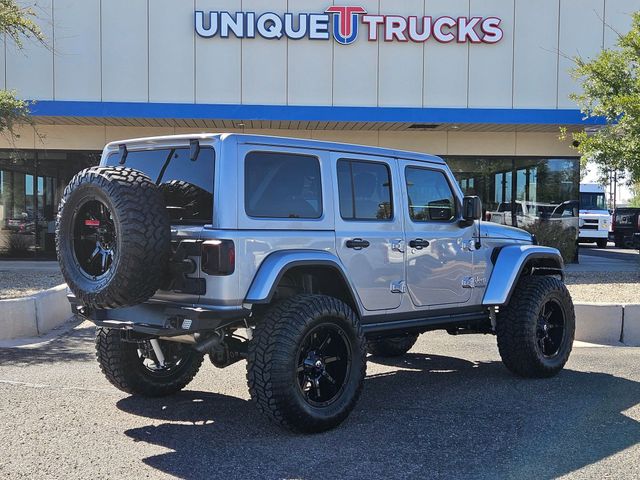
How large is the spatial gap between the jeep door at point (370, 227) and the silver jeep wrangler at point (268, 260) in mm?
12

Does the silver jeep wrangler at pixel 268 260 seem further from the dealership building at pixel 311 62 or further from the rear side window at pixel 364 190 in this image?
the dealership building at pixel 311 62

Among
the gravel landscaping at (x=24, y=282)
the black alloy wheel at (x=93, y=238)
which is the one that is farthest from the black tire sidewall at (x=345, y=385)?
the gravel landscaping at (x=24, y=282)

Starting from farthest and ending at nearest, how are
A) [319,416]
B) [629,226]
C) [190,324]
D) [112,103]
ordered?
[629,226] → [112,103] → [319,416] → [190,324]

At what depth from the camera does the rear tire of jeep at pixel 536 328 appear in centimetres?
609

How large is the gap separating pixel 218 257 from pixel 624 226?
1109 inches

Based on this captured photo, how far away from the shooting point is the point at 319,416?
14.8 feet

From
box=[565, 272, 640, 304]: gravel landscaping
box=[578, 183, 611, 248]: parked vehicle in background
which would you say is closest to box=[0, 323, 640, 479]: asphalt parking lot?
box=[565, 272, 640, 304]: gravel landscaping

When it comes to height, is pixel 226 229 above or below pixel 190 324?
above

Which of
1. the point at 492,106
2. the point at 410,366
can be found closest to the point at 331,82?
the point at 492,106

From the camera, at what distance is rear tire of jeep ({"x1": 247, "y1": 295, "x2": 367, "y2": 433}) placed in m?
4.33

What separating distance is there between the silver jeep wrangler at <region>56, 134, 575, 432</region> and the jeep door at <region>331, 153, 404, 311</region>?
0.5 inches

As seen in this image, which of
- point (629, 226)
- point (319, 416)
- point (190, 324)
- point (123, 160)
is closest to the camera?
point (190, 324)

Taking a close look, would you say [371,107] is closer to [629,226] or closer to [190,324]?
[190,324]

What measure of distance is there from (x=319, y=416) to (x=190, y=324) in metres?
1.13
